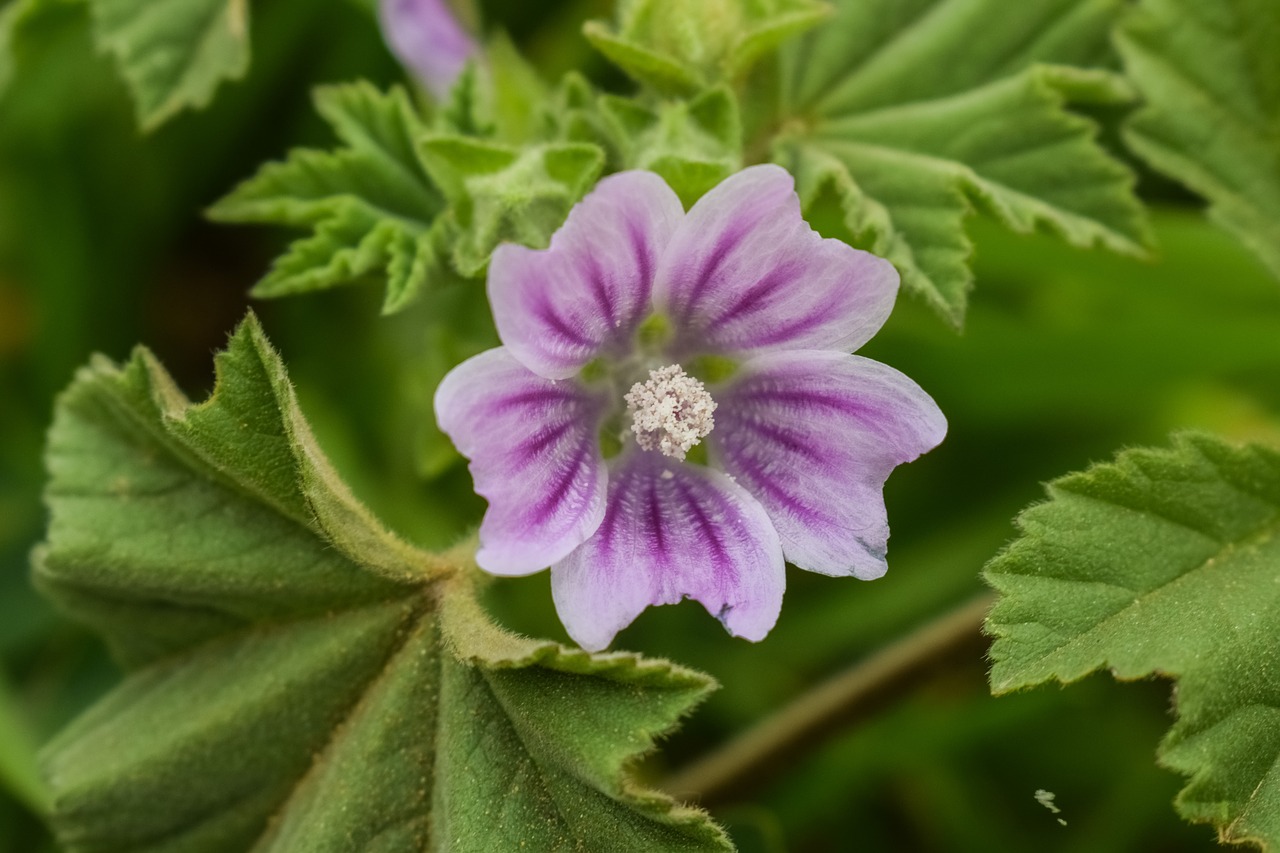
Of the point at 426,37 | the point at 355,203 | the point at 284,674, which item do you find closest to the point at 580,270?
the point at 355,203

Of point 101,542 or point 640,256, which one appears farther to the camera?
point 101,542

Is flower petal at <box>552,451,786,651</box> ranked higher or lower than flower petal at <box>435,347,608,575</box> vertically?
lower

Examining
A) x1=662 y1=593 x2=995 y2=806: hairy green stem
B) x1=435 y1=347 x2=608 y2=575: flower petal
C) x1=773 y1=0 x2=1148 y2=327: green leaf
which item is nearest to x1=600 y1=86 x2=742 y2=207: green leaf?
x1=773 y1=0 x2=1148 y2=327: green leaf

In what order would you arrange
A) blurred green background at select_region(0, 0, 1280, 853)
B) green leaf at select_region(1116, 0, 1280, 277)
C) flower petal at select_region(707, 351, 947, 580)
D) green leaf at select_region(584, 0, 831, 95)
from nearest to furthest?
flower petal at select_region(707, 351, 947, 580)
green leaf at select_region(584, 0, 831, 95)
green leaf at select_region(1116, 0, 1280, 277)
blurred green background at select_region(0, 0, 1280, 853)

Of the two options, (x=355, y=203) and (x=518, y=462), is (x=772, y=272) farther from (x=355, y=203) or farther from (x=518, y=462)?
(x=355, y=203)

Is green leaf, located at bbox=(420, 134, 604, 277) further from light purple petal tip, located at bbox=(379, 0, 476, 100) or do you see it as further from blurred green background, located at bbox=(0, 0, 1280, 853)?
blurred green background, located at bbox=(0, 0, 1280, 853)

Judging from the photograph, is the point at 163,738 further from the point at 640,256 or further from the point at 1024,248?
the point at 1024,248

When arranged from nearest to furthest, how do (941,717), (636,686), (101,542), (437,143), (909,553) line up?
(636,686) → (437,143) → (101,542) → (941,717) → (909,553)

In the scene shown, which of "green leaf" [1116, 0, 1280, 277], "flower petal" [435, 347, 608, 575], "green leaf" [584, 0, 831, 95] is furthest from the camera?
"green leaf" [1116, 0, 1280, 277]

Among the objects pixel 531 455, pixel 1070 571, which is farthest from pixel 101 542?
pixel 1070 571
